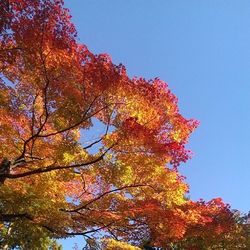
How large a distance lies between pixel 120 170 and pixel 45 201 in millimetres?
2804

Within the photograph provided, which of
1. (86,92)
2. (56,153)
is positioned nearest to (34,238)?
(56,153)

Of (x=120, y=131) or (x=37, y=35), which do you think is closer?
(x=37, y=35)

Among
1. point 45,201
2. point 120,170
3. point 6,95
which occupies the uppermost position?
point 6,95

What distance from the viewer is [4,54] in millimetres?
12375

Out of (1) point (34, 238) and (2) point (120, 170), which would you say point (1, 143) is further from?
(2) point (120, 170)

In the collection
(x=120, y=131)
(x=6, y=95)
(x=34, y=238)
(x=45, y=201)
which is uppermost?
(x=6, y=95)

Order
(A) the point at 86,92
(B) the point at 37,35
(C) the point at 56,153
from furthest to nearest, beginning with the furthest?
(C) the point at 56,153 < (A) the point at 86,92 < (B) the point at 37,35

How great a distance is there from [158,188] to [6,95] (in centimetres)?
675

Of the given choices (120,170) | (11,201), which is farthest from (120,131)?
(11,201)

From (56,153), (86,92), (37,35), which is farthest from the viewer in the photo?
(56,153)

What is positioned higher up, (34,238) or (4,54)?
(4,54)

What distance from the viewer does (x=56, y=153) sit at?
43.5ft

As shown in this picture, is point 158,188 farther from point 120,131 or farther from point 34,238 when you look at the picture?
point 34,238

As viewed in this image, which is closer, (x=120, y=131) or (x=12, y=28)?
(x=12, y=28)
